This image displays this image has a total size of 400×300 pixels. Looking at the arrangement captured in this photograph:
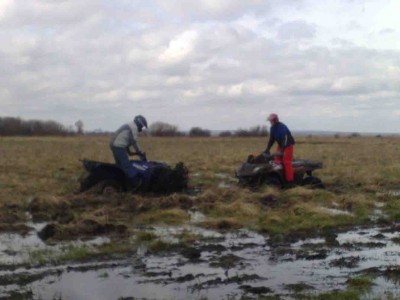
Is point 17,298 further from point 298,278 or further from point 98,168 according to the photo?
point 98,168

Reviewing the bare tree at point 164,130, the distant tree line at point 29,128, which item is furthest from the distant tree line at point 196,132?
the distant tree line at point 29,128

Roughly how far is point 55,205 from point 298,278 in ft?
24.3

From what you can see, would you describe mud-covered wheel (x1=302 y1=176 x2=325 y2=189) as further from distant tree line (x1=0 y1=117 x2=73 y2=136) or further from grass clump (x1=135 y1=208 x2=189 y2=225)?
distant tree line (x1=0 y1=117 x2=73 y2=136)

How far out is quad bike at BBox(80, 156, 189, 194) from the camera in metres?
15.2

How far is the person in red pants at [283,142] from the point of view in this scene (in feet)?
51.3

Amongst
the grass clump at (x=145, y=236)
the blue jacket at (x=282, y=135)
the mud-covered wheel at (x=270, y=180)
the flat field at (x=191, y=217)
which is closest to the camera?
the flat field at (x=191, y=217)

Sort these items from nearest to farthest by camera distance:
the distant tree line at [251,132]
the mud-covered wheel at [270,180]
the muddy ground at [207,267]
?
the muddy ground at [207,267], the mud-covered wheel at [270,180], the distant tree line at [251,132]

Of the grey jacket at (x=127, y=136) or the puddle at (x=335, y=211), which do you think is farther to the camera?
the grey jacket at (x=127, y=136)

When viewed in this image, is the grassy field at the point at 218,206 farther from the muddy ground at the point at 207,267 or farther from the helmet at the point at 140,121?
the helmet at the point at 140,121

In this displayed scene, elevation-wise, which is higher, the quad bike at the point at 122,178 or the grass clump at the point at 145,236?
the quad bike at the point at 122,178

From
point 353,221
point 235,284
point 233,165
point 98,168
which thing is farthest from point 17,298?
point 233,165

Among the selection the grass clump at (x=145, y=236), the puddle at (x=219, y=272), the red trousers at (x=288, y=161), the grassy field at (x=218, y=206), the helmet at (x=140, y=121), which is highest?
the helmet at (x=140, y=121)

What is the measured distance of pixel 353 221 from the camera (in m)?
12.2

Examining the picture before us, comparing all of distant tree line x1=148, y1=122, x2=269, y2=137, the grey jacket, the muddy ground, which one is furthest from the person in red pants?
distant tree line x1=148, y1=122, x2=269, y2=137
